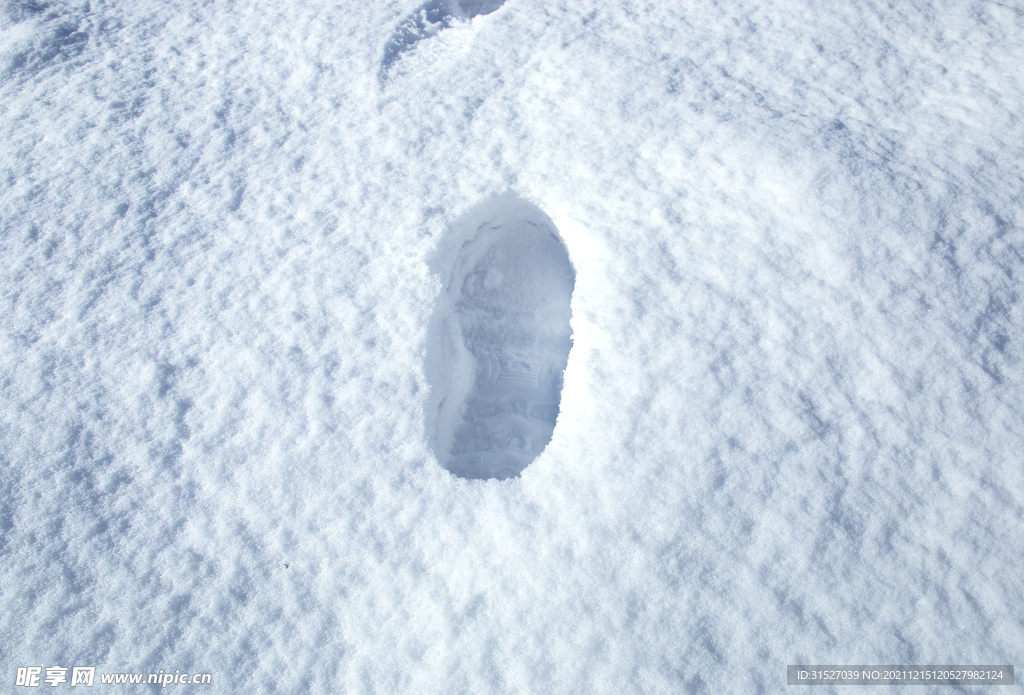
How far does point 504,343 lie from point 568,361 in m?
0.22

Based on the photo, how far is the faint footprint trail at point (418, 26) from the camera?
4.78ft

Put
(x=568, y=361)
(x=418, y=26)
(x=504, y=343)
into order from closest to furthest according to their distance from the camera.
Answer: (x=568, y=361)
(x=504, y=343)
(x=418, y=26)

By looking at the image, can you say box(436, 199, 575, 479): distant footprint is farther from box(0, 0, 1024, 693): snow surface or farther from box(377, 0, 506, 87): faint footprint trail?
box(377, 0, 506, 87): faint footprint trail

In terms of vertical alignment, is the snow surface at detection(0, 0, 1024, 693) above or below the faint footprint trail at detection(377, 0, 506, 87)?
below

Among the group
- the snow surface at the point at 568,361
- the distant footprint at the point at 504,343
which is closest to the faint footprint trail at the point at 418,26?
the snow surface at the point at 568,361

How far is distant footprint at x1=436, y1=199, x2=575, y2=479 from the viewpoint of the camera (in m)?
1.22

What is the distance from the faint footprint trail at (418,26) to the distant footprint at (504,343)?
1.60 ft

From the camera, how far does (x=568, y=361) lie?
118 centimetres

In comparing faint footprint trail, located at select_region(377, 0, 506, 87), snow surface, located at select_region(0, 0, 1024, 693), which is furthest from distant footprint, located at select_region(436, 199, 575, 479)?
faint footprint trail, located at select_region(377, 0, 506, 87)

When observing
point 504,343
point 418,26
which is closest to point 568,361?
point 504,343

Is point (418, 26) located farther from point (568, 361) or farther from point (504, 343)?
point (568, 361)

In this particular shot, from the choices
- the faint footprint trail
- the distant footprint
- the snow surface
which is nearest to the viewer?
the snow surface

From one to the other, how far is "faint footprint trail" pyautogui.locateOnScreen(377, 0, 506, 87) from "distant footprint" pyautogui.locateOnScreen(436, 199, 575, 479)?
1.60 feet

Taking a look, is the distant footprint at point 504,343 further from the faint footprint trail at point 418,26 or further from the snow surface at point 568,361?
the faint footprint trail at point 418,26
